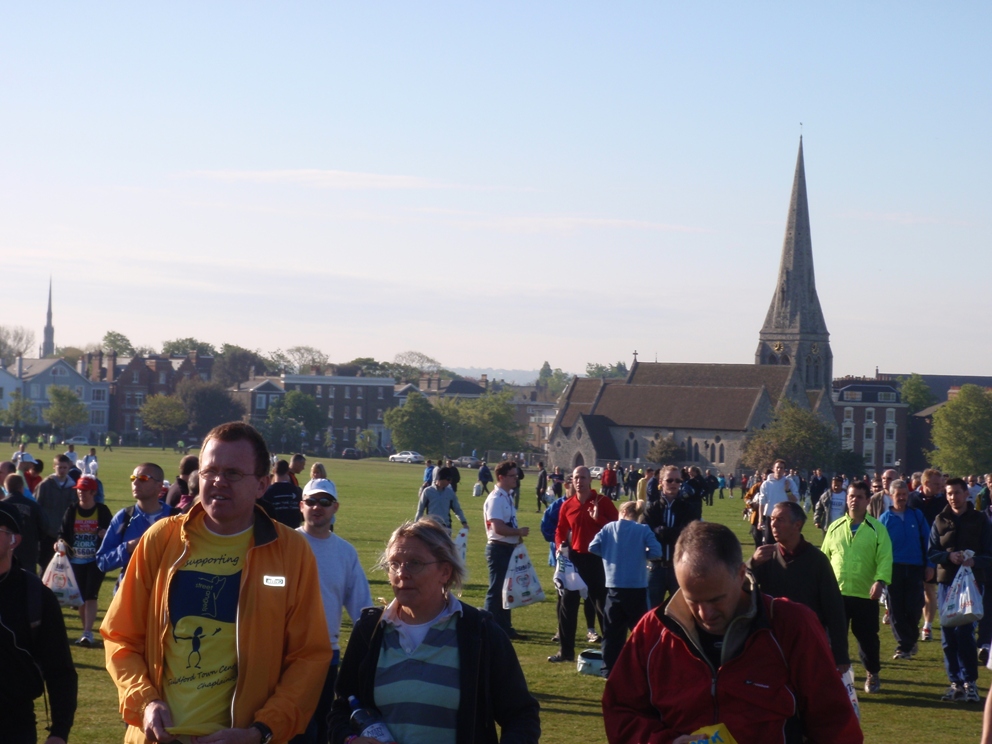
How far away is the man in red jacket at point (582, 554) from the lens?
12078 mm

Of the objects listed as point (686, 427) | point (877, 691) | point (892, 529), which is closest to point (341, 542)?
point (877, 691)

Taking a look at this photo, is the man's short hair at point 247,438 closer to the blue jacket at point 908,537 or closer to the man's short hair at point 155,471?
the man's short hair at point 155,471

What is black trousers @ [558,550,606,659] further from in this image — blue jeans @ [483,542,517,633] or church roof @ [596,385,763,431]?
church roof @ [596,385,763,431]

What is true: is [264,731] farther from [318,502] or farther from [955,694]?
[955,694]

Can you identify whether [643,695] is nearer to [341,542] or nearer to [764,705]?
[764,705]

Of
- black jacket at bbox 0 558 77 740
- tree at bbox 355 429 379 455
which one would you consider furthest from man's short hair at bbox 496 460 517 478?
tree at bbox 355 429 379 455

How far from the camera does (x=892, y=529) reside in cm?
1266

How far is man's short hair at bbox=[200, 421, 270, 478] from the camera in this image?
14.0 feet

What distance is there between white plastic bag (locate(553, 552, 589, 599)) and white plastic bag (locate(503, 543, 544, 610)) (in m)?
0.24

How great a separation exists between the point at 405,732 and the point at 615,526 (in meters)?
6.74

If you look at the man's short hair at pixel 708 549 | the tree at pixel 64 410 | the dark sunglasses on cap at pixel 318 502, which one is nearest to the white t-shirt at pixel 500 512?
the dark sunglasses on cap at pixel 318 502

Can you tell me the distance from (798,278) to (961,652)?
11536 centimetres

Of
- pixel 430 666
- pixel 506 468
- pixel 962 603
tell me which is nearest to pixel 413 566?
pixel 430 666

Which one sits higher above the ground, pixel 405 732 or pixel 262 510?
pixel 262 510
